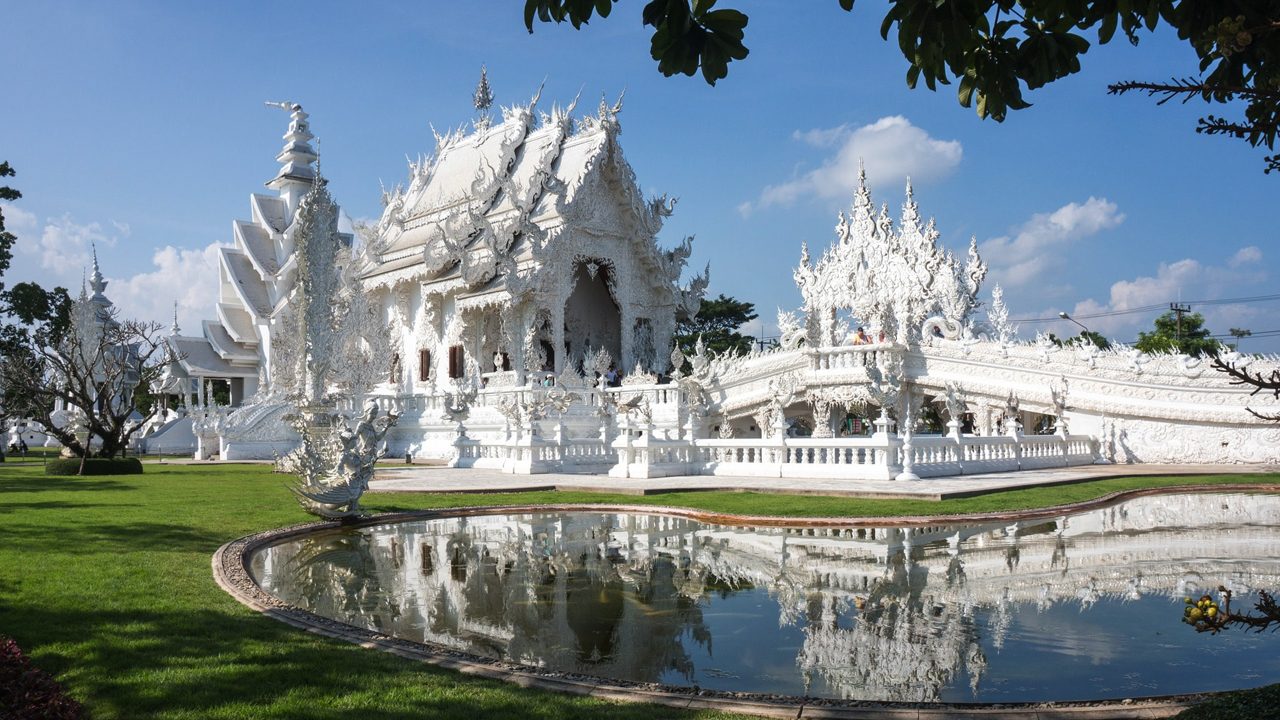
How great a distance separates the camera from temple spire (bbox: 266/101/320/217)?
37.5 meters

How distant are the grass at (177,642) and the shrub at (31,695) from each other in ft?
0.51

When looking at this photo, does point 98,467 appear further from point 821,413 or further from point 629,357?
point 821,413

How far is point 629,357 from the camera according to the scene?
92.2 feet

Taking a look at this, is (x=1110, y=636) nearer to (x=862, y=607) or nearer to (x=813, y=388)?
(x=862, y=607)

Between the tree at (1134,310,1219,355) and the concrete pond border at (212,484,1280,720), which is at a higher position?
the tree at (1134,310,1219,355)

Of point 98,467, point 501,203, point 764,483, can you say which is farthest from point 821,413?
point 98,467

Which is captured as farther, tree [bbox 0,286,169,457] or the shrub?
tree [bbox 0,286,169,457]

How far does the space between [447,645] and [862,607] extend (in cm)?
287

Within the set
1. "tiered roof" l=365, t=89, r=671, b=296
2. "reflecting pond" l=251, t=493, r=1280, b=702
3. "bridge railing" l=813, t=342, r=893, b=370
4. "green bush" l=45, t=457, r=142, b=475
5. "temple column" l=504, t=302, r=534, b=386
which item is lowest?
"reflecting pond" l=251, t=493, r=1280, b=702

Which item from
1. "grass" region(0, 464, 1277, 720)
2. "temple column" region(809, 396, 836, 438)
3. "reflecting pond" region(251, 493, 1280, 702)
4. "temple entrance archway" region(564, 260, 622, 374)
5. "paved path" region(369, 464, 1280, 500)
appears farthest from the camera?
"temple entrance archway" region(564, 260, 622, 374)

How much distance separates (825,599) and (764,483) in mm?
8273

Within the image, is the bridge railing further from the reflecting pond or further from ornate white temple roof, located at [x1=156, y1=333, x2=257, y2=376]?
ornate white temple roof, located at [x1=156, y1=333, x2=257, y2=376]

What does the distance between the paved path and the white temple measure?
81cm

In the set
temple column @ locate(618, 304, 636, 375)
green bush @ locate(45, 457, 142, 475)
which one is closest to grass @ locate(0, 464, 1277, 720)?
green bush @ locate(45, 457, 142, 475)
